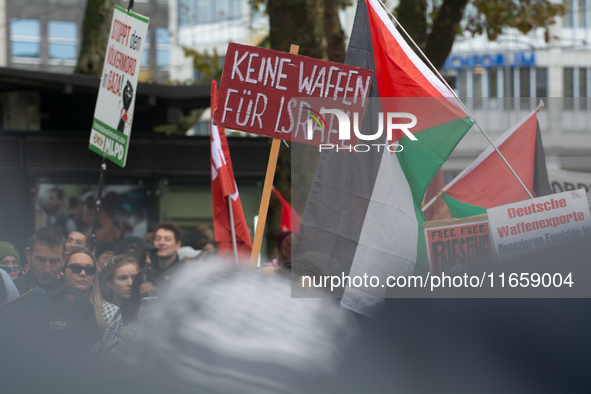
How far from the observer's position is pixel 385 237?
296 cm

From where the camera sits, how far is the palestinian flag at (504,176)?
4.21 m

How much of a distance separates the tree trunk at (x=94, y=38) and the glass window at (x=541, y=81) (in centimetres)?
2241

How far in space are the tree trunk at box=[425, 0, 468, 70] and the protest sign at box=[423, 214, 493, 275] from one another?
21.2ft

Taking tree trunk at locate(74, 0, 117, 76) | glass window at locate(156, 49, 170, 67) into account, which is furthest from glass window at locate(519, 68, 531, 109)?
tree trunk at locate(74, 0, 117, 76)

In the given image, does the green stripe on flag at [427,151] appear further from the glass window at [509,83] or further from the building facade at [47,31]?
the building facade at [47,31]

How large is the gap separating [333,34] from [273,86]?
5904mm

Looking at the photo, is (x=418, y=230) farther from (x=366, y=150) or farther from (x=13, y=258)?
(x=13, y=258)

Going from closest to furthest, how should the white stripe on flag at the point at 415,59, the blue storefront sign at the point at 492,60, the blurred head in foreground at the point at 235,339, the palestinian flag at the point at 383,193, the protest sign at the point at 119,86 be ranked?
the blurred head in foreground at the point at 235,339 → the palestinian flag at the point at 383,193 → the white stripe on flag at the point at 415,59 → the protest sign at the point at 119,86 → the blue storefront sign at the point at 492,60

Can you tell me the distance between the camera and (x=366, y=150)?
3117 millimetres

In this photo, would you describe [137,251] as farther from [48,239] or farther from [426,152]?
[426,152]

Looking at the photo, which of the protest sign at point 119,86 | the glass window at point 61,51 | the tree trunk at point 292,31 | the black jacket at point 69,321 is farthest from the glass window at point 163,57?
the black jacket at point 69,321

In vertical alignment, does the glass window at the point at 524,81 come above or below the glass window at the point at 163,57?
below

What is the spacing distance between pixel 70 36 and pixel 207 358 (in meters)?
37.5

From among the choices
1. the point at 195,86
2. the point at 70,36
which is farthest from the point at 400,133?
the point at 70,36
